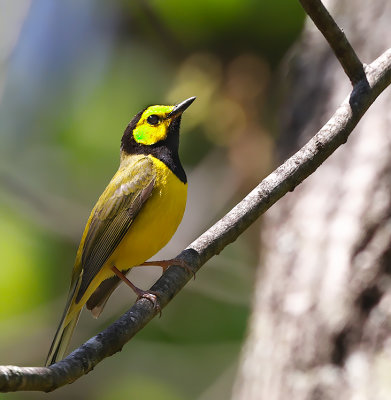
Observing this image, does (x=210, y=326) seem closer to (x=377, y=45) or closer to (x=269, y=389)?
(x=269, y=389)

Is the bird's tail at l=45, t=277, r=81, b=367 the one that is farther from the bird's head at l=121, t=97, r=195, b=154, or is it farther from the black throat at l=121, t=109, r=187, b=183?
the bird's head at l=121, t=97, r=195, b=154

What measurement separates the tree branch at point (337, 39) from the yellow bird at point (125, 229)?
64.4 inches

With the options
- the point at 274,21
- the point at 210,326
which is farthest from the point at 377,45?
the point at 210,326

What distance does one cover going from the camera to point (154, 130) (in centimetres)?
580

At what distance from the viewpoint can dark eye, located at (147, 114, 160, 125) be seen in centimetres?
582

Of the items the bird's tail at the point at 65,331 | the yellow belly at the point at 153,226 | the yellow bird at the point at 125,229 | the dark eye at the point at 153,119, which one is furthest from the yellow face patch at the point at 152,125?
the bird's tail at the point at 65,331

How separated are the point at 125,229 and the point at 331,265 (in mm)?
1887

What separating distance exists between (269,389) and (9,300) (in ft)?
10.8

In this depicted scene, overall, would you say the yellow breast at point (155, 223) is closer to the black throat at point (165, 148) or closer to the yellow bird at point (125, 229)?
the yellow bird at point (125, 229)

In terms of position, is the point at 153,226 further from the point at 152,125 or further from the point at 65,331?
the point at 152,125

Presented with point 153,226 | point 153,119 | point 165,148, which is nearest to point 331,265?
point 165,148

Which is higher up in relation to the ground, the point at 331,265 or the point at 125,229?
the point at 331,265

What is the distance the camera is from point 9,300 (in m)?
7.84

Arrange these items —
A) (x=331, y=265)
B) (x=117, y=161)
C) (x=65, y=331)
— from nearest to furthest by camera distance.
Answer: (x=65, y=331) → (x=331, y=265) → (x=117, y=161)
